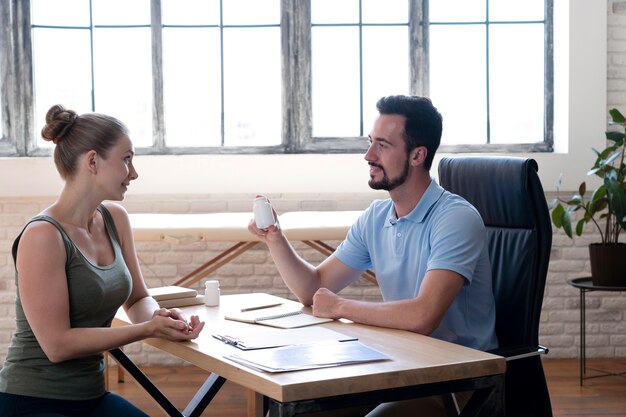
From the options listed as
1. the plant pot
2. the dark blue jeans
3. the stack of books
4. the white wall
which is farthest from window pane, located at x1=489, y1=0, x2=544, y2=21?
the dark blue jeans

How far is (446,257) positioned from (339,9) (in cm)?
308

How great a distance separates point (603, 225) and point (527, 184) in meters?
2.82

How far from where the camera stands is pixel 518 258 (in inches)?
98.9

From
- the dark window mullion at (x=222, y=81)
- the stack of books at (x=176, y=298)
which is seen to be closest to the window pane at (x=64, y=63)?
the dark window mullion at (x=222, y=81)

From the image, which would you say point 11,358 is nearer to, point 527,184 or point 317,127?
point 527,184

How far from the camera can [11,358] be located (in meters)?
2.23

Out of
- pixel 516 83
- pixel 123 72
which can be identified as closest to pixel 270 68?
pixel 123 72

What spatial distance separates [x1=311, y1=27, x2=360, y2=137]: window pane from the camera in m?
5.22

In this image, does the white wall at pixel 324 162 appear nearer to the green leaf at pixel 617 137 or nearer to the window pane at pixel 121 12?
the green leaf at pixel 617 137

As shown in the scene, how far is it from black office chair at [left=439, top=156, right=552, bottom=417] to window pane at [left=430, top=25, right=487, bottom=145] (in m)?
2.65

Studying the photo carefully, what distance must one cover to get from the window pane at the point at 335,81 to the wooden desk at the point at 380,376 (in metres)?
3.13

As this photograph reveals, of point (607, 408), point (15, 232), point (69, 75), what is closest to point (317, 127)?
point (69, 75)

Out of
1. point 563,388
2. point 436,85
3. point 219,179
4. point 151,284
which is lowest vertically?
point 563,388

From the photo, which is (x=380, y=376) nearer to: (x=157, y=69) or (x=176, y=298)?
(x=176, y=298)
